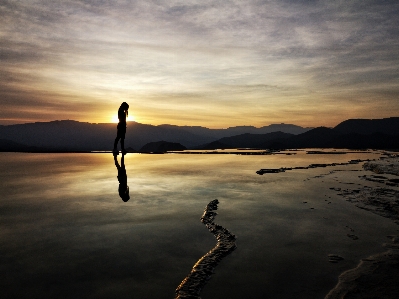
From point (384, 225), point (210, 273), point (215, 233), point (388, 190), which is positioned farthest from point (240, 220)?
point (388, 190)

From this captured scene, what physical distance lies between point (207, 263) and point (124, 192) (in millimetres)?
5704

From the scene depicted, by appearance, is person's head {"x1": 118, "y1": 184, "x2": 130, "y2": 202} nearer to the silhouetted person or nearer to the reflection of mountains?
the reflection of mountains

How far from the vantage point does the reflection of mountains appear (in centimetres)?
308

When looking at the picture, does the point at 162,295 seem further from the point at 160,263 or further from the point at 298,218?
the point at 298,218

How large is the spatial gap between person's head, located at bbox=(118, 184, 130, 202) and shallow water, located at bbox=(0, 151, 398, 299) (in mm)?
236

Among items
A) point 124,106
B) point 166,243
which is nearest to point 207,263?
point 166,243

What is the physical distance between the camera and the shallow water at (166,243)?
3160 mm

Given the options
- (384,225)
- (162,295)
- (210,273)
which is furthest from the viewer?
(384,225)

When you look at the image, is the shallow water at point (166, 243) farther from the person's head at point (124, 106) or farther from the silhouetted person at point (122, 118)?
the person's head at point (124, 106)

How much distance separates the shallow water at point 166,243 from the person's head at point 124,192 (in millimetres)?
236

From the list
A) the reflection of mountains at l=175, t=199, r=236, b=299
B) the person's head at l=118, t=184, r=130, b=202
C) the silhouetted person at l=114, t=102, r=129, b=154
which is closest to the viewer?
the reflection of mountains at l=175, t=199, r=236, b=299

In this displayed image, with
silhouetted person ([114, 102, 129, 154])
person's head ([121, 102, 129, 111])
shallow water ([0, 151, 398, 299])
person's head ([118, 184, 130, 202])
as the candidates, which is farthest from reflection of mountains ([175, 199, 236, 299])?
person's head ([121, 102, 129, 111])

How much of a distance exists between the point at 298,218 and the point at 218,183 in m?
5.31

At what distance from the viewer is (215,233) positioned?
5.08 m
